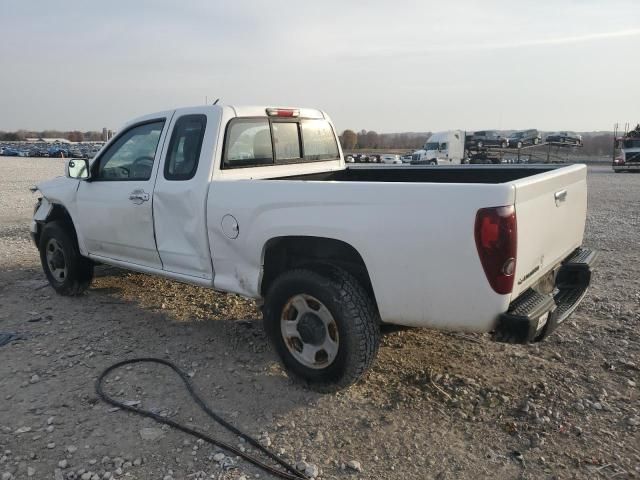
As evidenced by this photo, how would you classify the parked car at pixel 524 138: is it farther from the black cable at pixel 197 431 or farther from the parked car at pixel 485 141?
the black cable at pixel 197 431

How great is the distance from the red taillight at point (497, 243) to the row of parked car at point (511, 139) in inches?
1433

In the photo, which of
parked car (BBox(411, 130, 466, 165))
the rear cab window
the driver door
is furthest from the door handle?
parked car (BBox(411, 130, 466, 165))

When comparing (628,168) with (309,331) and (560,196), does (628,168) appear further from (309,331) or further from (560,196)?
(309,331)

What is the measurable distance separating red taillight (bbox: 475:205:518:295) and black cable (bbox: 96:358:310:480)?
1.47 m

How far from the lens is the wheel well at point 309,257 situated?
11.6ft

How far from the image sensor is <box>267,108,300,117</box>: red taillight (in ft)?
15.5

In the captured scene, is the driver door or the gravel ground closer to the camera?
the gravel ground

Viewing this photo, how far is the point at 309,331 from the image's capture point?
11.8ft

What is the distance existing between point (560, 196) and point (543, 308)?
876 millimetres

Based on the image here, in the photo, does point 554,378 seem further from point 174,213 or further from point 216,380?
point 174,213

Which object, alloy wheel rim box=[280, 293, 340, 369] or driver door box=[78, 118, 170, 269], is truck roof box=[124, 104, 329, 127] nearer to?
driver door box=[78, 118, 170, 269]

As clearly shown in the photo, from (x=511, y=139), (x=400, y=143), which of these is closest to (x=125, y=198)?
(x=511, y=139)

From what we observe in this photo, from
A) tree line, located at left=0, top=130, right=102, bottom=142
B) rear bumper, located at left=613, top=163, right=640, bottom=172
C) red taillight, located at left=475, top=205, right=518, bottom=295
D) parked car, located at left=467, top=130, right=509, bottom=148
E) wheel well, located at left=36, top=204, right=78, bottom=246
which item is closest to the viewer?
red taillight, located at left=475, top=205, right=518, bottom=295

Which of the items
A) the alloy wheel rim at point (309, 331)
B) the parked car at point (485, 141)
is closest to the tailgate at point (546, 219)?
the alloy wheel rim at point (309, 331)
